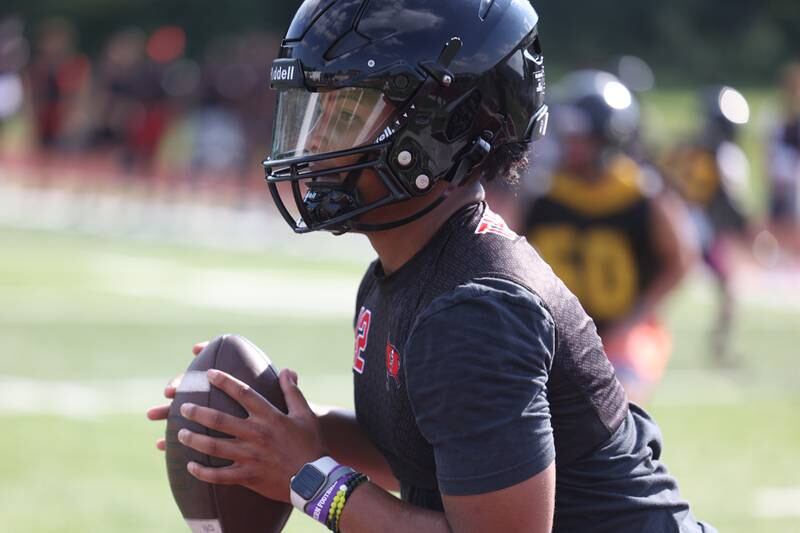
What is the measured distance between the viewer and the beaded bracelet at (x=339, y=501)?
262 cm

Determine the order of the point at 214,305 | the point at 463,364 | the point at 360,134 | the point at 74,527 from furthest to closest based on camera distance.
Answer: the point at 214,305 < the point at 74,527 < the point at 360,134 < the point at 463,364

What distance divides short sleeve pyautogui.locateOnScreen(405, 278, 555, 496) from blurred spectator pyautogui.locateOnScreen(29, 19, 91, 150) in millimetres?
22412

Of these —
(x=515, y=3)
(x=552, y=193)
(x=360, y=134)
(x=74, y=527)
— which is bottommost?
(x=74, y=527)

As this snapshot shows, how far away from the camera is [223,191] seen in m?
26.2

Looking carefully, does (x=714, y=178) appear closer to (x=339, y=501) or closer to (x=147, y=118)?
(x=339, y=501)

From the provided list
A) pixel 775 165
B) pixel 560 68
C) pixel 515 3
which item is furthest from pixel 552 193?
pixel 560 68

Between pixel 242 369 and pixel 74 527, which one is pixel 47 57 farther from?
pixel 242 369

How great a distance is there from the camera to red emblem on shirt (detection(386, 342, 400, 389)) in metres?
2.71

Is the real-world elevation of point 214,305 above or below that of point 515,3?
above

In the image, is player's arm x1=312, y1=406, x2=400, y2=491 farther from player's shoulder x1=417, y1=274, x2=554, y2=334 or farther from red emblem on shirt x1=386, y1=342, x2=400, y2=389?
player's shoulder x1=417, y1=274, x2=554, y2=334

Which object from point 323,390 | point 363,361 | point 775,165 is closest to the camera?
point 363,361

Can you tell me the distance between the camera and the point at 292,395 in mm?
2906

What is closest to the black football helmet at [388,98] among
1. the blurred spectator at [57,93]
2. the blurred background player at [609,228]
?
the blurred background player at [609,228]

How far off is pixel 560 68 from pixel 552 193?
32178 mm
